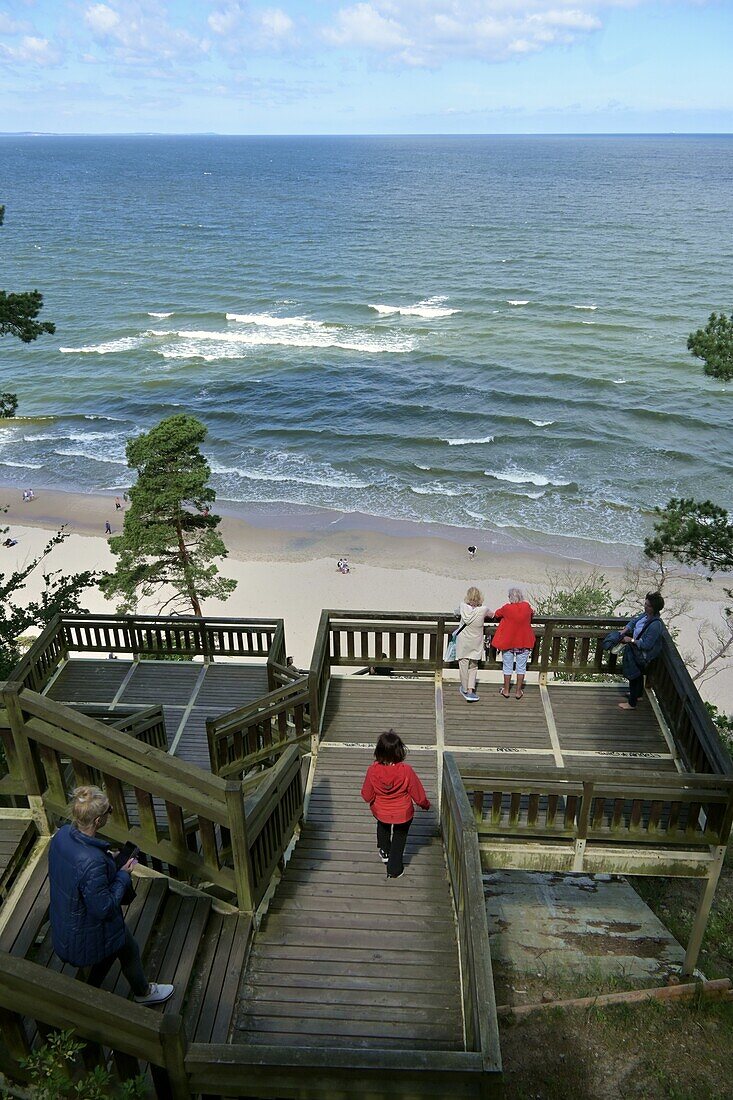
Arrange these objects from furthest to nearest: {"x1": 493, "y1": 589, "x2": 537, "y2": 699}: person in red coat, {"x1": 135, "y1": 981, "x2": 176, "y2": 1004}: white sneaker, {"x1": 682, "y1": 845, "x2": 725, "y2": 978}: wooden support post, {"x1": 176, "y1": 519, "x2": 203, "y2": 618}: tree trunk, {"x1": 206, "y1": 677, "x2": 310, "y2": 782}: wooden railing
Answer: {"x1": 176, "y1": 519, "x2": 203, "y2": 618}: tree trunk < {"x1": 493, "y1": 589, "x2": 537, "y2": 699}: person in red coat < {"x1": 206, "y1": 677, "x2": 310, "y2": 782}: wooden railing < {"x1": 682, "y1": 845, "x2": 725, "y2": 978}: wooden support post < {"x1": 135, "y1": 981, "x2": 176, "y2": 1004}: white sneaker

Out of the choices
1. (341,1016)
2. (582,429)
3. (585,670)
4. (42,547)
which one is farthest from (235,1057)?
(582,429)

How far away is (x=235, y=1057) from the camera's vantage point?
359 centimetres

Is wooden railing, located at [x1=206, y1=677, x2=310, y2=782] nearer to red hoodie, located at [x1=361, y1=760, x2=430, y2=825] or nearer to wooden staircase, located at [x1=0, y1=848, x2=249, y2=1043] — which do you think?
red hoodie, located at [x1=361, y1=760, x2=430, y2=825]

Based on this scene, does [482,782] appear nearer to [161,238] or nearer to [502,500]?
[502,500]

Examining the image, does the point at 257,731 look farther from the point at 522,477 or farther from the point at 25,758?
the point at 522,477

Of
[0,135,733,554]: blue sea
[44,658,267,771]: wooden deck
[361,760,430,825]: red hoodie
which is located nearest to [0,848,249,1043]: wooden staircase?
[361,760,430,825]: red hoodie

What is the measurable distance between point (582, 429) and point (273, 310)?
104 ft

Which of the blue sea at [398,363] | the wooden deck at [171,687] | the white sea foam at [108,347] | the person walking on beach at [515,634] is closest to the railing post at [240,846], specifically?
the person walking on beach at [515,634]

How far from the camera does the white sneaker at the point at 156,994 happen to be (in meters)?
4.76

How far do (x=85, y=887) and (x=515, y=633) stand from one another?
6.33 m

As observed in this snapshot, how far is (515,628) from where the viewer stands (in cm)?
952

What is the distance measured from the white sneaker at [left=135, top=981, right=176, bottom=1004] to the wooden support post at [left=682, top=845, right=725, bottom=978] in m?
5.06

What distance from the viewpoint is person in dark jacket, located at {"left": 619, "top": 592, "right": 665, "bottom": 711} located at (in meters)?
9.15

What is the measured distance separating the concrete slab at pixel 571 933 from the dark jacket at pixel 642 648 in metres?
2.49
